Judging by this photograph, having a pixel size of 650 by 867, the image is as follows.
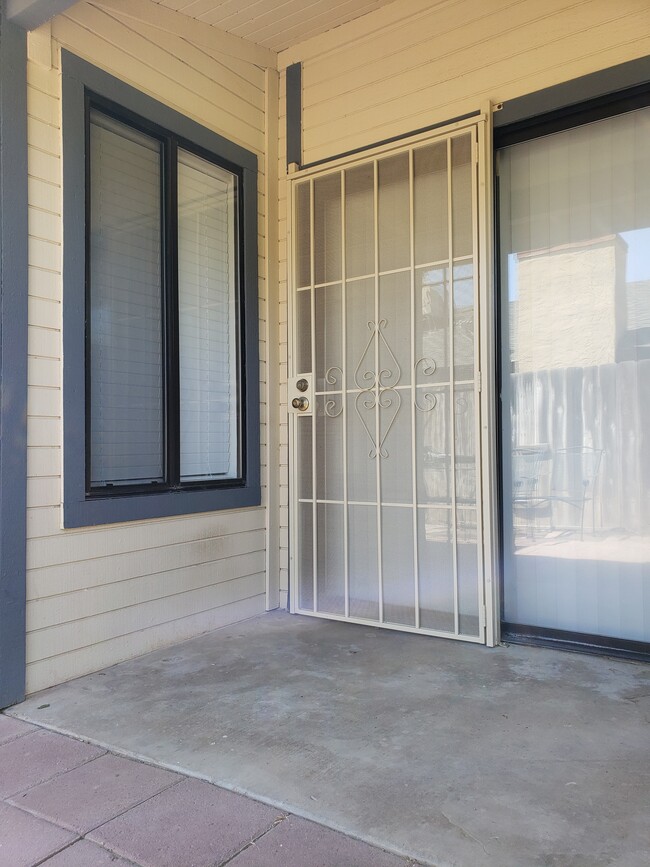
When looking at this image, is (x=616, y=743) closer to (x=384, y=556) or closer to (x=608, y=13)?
(x=384, y=556)

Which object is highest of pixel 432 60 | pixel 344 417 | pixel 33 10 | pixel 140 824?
pixel 432 60

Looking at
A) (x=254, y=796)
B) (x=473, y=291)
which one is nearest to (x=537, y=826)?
(x=254, y=796)

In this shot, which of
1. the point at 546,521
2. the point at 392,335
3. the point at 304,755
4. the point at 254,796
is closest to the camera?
the point at 254,796

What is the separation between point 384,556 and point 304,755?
59.6 inches

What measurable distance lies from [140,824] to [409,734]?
933 mm

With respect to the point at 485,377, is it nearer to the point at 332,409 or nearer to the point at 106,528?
the point at 332,409

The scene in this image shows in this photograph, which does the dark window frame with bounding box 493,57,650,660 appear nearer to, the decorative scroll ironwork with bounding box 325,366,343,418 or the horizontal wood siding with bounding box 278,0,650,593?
the horizontal wood siding with bounding box 278,0,650,593

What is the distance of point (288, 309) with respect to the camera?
391 cm

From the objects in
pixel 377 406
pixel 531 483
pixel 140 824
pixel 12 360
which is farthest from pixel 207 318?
pixel 140 824

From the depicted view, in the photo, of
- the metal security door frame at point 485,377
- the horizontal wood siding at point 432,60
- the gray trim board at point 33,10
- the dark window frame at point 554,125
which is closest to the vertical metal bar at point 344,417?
the horizontal wood siding at point 432,60

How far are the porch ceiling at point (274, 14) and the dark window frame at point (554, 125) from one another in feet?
3.46

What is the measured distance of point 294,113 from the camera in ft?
12.9

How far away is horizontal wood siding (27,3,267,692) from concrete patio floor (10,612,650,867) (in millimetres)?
183

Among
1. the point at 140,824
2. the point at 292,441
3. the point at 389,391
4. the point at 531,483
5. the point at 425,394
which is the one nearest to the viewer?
the point at 140,824
